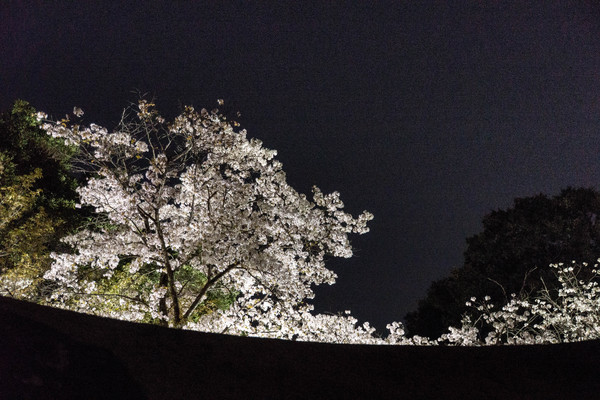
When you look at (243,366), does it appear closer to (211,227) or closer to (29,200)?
(211,227)

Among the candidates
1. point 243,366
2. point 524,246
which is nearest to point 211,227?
point 243,366

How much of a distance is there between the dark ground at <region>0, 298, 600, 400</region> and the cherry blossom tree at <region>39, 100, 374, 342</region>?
21.2 ft

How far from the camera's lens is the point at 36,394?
1390mm

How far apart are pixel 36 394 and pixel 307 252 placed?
933 cm

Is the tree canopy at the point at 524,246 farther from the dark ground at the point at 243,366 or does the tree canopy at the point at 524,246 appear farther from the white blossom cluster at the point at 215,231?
the dark ground at the point at 243,366

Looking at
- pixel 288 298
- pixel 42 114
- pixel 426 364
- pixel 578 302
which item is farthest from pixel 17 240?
pixel 578 302

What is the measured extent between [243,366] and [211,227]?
7825 mm

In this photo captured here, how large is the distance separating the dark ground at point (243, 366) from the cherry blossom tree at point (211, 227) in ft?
21.2

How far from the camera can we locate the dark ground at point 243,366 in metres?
Result: 1.52

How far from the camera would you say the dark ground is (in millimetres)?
1520

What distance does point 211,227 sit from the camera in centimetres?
943

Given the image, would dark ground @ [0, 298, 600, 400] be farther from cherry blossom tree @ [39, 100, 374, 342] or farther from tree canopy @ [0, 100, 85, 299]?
tree canopy @ [0, 100, 85, 299]

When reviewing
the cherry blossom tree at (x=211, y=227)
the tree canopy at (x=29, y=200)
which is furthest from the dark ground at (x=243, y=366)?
the tree canopy at (x=29, y=200)

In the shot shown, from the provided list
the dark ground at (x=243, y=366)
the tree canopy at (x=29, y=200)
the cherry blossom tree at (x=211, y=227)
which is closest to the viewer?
the dark ground at (x=243, y=366)
